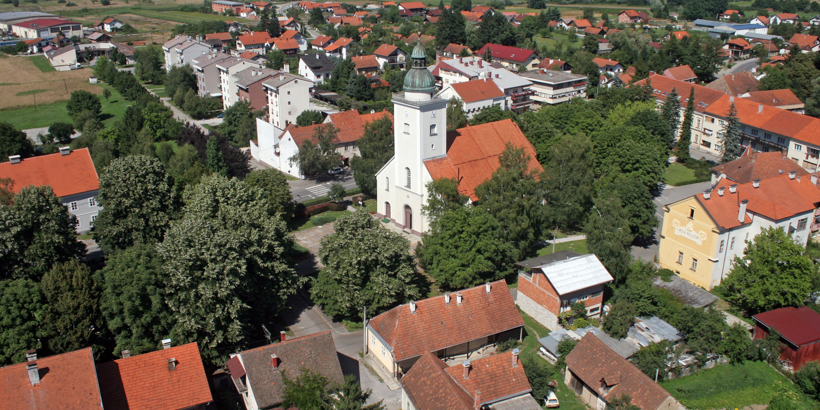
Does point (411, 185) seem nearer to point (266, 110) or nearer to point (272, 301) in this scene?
point (272, 301)

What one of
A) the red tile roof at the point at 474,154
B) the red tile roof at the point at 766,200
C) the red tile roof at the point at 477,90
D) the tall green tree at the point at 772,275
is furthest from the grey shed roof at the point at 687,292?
the red tile roof at the point at 477,90

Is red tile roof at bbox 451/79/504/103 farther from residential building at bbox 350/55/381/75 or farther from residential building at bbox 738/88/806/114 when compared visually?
residential building at bbox 738/88/806/114

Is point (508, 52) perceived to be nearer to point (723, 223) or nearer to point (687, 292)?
point (723, 223)

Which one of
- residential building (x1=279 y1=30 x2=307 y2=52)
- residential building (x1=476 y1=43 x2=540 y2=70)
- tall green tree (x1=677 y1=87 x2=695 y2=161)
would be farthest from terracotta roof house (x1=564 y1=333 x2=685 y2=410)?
residential building (x1=279 y1=30 x2=307 y2=52)

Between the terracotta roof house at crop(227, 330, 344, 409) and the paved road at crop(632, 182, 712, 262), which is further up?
the terracotta roof house at crop(227, 330, 344, 409)

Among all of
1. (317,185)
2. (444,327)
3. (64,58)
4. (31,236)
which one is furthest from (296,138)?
(64,58)

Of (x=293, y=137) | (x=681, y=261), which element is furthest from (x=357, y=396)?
(x=293, y=137)
